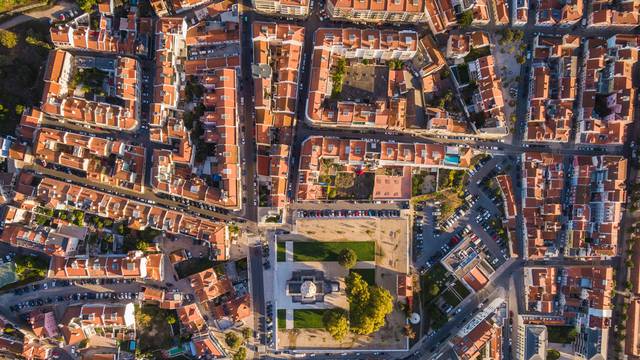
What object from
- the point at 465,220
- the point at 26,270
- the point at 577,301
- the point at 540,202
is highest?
the point at 540,202

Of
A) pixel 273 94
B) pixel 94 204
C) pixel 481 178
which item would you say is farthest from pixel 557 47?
pixel 94 204

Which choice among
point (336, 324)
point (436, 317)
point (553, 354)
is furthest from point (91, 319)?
point (553, 354)

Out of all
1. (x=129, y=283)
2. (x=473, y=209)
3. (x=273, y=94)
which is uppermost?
(x=273, y=94)

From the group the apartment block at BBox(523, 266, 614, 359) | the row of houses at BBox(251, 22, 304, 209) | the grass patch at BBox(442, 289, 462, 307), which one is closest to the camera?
the row of houses at BBox(251, 22, 304, 209)

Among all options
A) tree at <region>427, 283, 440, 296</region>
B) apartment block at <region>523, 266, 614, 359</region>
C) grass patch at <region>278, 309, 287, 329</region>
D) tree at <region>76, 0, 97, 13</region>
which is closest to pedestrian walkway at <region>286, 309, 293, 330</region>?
grass patch at <region>278, 309, 287, 329</region>

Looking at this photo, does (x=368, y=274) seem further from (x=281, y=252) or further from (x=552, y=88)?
(x=552, y=88)

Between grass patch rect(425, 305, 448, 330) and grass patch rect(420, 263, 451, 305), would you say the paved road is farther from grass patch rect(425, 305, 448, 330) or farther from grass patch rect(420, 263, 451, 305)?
grass patch rect(425, 305, 448, 330)

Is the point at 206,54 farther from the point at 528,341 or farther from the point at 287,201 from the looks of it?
the point at 528,341
